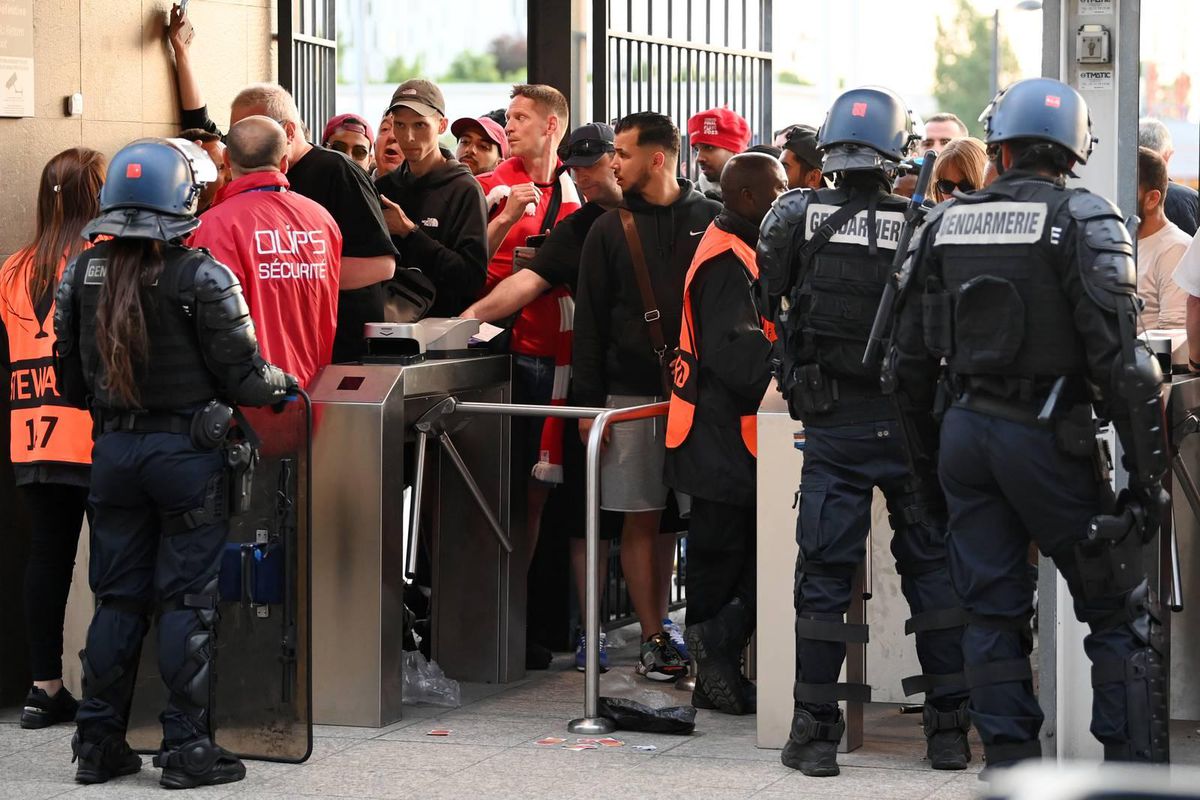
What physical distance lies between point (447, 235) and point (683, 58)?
2167mm

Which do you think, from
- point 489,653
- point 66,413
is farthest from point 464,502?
point 66,413

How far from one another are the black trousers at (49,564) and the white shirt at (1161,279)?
3919 millimetres

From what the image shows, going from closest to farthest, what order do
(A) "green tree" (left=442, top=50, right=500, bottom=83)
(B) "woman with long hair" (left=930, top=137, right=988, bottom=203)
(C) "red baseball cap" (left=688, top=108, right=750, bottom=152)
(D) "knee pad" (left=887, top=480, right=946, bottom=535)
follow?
1. (D) "knee pad" (left=887, top=480, right=946, bottom=535)
2. (B) "woman with long hair" (left=930, top=137, right=988, bottom=203)
3. (C) "red baseball cap" (left=688, top=108, right=750, bottom=152)
4. (A) "green tree" (left=442, top=50, right=500, bottom=83)

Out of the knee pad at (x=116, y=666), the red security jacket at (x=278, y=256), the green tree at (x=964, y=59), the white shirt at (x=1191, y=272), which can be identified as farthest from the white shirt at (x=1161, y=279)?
the green tree at (x=964, y=59)

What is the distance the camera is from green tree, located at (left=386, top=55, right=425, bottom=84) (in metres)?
48.8

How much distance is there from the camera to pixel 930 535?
5.30 m

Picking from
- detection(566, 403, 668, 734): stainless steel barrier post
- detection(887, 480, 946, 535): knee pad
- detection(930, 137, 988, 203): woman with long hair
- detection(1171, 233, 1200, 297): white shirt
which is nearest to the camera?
detection(887, 480, 946, 535): knee pad

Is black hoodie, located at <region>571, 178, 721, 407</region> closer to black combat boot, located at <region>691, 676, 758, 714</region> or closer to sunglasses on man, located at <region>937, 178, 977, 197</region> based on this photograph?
sunglasses on man, located at <region>937, 178, 977, 197</region>

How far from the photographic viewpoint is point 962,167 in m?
6.87

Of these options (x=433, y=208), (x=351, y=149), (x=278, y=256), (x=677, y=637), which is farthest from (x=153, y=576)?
(x=351, y=149)

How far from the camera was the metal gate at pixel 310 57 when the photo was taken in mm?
8156

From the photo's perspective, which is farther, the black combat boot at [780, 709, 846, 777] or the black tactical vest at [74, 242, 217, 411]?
the black combat boot at [780, 709, 846, 777]

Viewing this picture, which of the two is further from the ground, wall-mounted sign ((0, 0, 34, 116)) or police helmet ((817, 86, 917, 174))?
wall-mounted sign ((0, 0, 34, 116))

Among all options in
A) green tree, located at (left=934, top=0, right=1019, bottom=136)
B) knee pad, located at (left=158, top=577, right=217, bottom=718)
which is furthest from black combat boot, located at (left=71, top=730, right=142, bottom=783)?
green tree, located at (left=934, top=0, right=1019, bottom=136)
